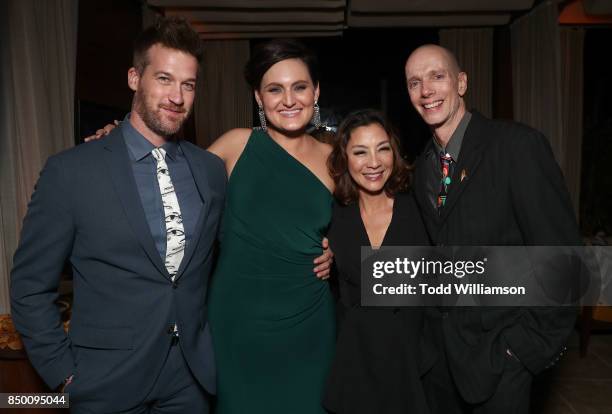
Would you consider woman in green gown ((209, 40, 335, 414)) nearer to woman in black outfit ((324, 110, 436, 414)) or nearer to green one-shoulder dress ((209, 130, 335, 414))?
green one-shoulder dress ((209, 130, 335, 414))

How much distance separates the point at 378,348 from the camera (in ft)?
6.10

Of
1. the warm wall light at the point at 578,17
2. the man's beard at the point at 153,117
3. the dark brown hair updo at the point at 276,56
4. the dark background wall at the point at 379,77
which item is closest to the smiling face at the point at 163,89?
the man's beard at the point at 153,117

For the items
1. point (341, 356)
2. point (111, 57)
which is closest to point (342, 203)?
point (341, 356)

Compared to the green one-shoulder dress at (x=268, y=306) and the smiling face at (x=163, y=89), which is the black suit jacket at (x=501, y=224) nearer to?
the green one-shoulder dress at (x=268, y=306)

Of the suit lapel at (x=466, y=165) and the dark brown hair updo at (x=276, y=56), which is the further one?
the dark brown hair updo at (x=276, y=56)

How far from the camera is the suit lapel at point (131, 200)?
145 cm

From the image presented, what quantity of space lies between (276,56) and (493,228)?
44.4 inches

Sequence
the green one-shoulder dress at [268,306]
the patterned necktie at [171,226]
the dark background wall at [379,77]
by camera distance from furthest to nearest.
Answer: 1. the dark background wall at [379,77]
2. the green one-shoulder dress at [268,306]
3. the patterned necktie at [171,226]

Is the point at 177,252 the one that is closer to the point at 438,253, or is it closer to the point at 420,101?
the point at 438,253

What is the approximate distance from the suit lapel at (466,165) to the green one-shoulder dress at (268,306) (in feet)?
2.04

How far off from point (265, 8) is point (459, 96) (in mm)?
3748

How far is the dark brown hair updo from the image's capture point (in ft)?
6.73

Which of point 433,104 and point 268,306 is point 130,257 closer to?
point 268,306

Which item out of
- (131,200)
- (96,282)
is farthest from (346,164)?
(96,282)
